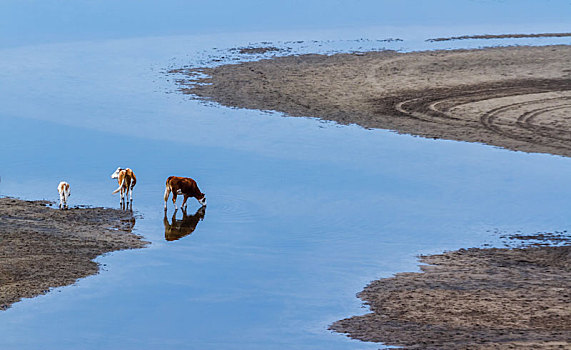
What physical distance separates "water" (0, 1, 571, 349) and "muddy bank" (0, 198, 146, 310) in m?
0.36

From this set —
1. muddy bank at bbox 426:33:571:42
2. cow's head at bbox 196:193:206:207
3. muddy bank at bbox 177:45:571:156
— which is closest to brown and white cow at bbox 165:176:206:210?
cow's head at bbox 196:193:206:207

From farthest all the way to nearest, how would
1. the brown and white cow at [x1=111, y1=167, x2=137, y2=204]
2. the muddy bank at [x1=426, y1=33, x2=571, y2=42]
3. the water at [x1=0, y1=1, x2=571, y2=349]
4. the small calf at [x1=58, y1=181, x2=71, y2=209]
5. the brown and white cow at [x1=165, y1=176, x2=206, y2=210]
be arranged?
the muddy bank at [x1=426, y1=33, x2=571, y2=42] < the brown and white cow at [x1=165, y1=176, x2=206, y2=210] < the brown and white cow at [x1=111, y1=167, x2=137, y2=204] < the small calf at [x1=58, y1=181, x2=71, y2=209] < the water at [x1=0, y1=1, x2=571, y2=349]

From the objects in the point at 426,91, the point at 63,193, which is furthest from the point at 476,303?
the point at 426,91

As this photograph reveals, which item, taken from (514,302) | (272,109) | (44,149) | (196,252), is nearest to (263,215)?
(196,252)

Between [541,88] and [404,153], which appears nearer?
[404,153]

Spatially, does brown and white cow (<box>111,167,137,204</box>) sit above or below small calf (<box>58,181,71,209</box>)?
above

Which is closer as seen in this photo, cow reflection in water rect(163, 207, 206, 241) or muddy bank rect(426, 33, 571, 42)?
cow reflection in water rect(163, 207, 206, 241)

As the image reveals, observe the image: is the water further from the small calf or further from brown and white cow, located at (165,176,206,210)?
the small calf

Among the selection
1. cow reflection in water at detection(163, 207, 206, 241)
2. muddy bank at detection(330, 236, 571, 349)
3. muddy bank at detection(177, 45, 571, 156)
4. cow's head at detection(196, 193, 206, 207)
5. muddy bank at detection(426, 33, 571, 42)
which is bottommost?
→ muddy bank at detection(330, 236, 571, 349)

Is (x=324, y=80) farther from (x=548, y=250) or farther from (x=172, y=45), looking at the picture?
(x=548, y=250)

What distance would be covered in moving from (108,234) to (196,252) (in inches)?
70.5

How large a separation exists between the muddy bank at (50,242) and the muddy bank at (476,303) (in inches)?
188

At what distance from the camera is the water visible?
15.8m

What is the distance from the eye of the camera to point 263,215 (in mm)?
22234
